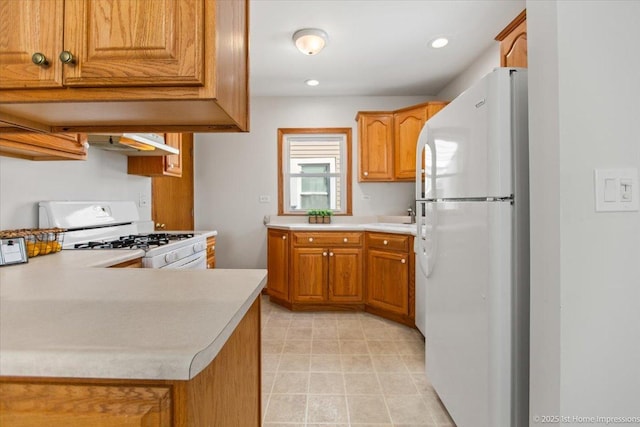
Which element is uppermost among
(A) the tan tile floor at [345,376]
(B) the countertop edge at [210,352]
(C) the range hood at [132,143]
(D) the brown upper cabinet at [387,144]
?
(D) the brown upper cabinet at [387,144]

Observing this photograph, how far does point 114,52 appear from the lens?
0.69 metres

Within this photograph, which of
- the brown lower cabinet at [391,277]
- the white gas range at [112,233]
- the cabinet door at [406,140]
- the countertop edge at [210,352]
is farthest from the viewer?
the cabinet door at [406,140]

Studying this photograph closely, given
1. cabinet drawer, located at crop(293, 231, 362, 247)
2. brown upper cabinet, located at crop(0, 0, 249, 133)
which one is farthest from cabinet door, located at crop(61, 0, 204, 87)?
cabinet drawer, located at crop(293, 231, 362, 247)

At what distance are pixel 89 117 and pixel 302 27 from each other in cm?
Result: 195

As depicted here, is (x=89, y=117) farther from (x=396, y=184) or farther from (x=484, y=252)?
(x=396, y=184)

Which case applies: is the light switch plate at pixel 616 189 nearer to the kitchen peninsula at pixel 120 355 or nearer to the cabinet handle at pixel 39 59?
the kitchen peninsula at pixel 120 355

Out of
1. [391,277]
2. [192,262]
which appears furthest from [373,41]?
[192,262]

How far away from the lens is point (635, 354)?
3.05 feet

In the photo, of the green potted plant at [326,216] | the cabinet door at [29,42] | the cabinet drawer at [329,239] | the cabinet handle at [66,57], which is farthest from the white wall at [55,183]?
the green potted plant at [326,216]

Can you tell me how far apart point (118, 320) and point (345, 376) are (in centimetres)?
173

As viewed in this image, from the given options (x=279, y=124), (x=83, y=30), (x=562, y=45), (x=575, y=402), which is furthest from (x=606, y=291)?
(x=279, y=124)

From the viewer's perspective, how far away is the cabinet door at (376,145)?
3486 millimetres

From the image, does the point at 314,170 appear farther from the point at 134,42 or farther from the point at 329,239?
the point at 134,42

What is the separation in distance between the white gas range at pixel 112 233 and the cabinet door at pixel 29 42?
1.17 metres
